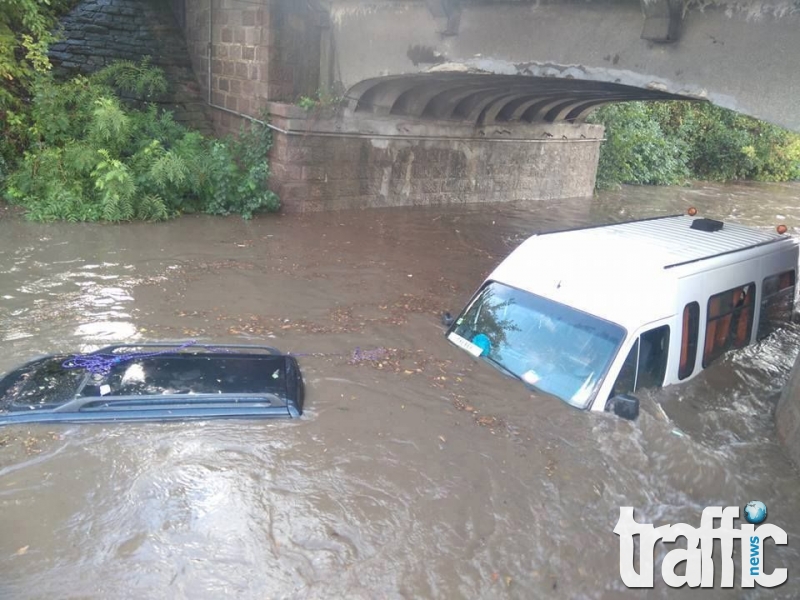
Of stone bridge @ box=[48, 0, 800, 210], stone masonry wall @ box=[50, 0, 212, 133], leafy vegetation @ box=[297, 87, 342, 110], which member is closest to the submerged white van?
stone bridge @ box=[48, 0, 800, 210]

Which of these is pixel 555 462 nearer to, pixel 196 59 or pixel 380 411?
pixel 380 411

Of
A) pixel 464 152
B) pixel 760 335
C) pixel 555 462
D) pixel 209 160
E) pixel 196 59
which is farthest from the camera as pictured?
pixel 464 152

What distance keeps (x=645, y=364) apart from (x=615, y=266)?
0.90 meters

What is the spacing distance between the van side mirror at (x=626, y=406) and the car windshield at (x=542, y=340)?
31 cm

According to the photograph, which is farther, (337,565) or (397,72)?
(397,72)

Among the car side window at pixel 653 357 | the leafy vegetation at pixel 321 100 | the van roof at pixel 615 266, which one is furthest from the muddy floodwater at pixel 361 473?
the leafy vegetation at pixel 321 100

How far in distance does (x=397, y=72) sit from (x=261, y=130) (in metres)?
3.27

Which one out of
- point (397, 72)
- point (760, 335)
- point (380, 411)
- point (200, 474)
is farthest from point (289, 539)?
point (397, 72)

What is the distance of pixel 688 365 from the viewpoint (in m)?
6.17

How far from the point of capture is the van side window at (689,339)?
5.96 m

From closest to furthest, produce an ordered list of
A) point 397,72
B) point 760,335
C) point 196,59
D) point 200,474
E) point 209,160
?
1. point 200,474
2. point 760,335
3. point 397,72
4. point 209,160
5. point 196,59

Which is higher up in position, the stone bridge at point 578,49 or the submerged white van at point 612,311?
the stone bridge at point 578,49

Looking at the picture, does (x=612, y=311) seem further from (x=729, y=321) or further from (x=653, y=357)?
(x=729, y=321)

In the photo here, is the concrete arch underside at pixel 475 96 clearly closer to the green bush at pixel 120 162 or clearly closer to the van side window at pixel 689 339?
the green bush at pixel 120 162
